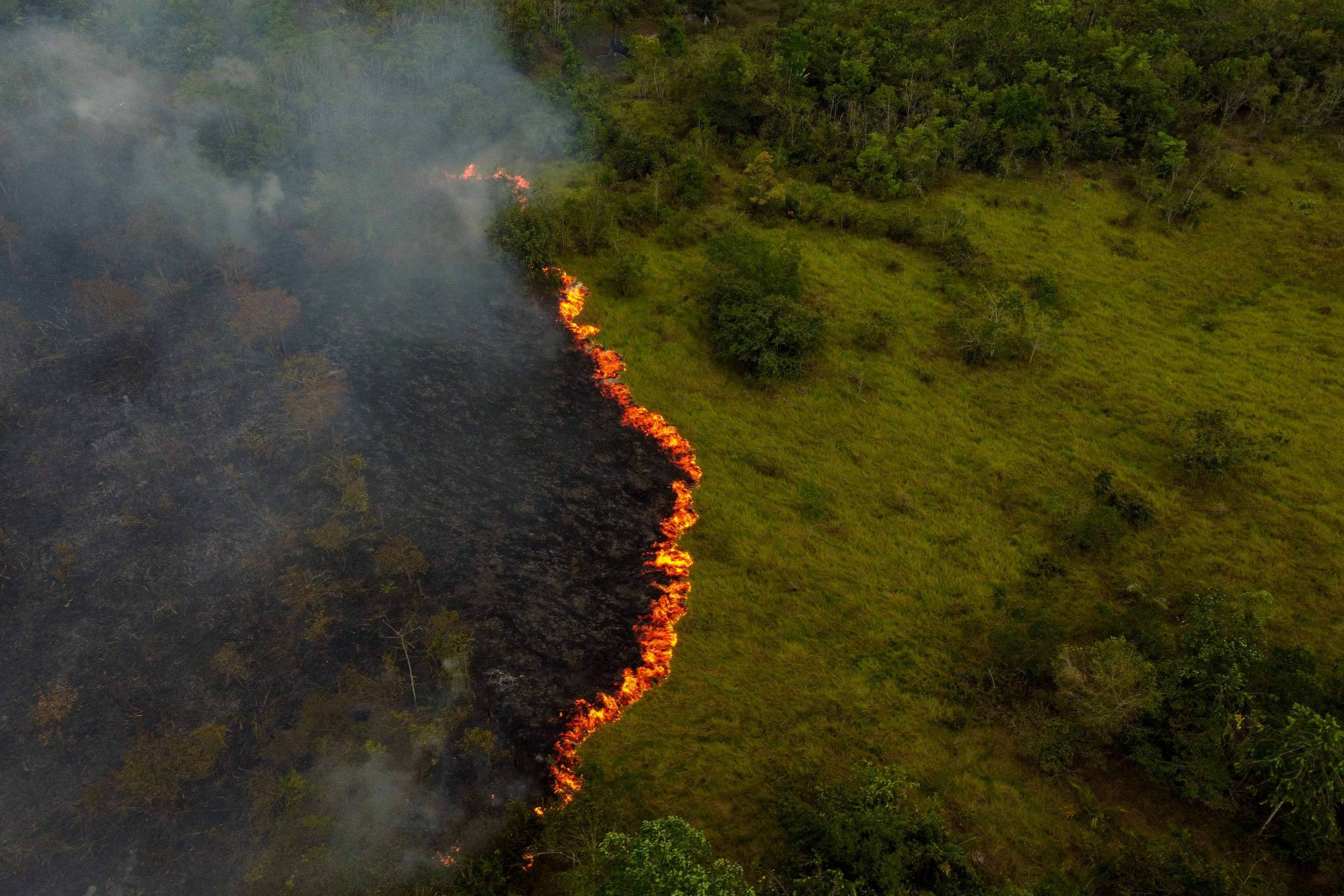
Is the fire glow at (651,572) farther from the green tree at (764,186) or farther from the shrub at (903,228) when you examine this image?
the shrub at (903,228)

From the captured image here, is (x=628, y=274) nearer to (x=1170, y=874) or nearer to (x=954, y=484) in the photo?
(x=954, y=484)

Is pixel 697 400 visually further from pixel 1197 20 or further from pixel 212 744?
pixel 1197 20

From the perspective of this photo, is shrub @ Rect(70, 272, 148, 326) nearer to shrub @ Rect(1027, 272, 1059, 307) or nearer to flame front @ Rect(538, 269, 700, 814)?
flame front @ Rect(538, 269, 700, 814)

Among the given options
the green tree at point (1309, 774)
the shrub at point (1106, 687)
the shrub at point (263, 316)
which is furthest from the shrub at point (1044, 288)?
the shrub at point (263, 316)

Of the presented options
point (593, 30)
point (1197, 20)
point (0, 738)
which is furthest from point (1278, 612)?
point (593, 30)

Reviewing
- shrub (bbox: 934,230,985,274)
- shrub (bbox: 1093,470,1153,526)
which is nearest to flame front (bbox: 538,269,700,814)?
shrub (bbox: 1093,470,1153,526)

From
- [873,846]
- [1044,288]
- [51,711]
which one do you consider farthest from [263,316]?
[1044,288]
